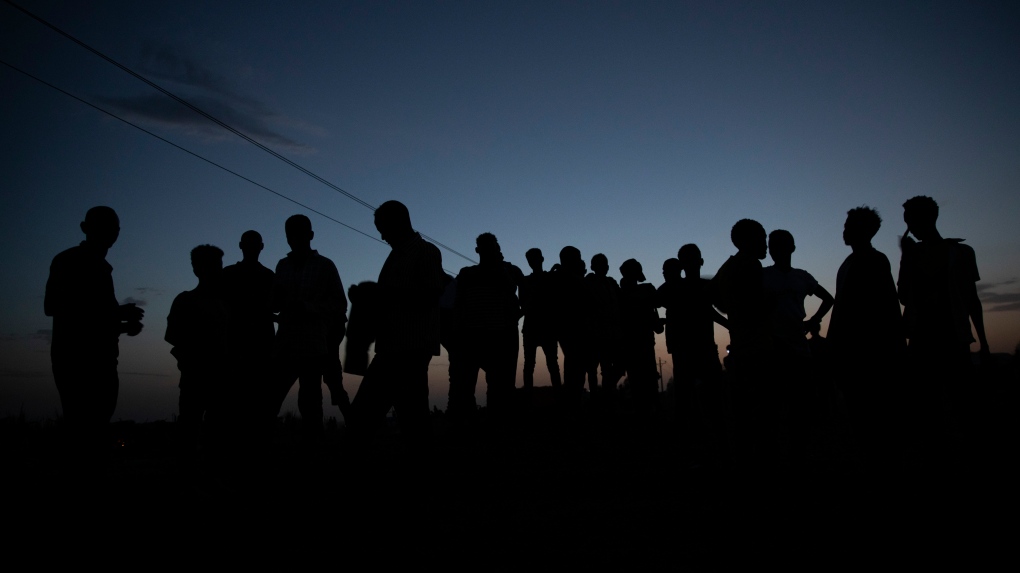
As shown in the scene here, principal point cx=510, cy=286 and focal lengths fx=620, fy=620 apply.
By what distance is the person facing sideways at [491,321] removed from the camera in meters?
6.09

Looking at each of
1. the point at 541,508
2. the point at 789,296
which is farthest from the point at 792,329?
the point at 541,508

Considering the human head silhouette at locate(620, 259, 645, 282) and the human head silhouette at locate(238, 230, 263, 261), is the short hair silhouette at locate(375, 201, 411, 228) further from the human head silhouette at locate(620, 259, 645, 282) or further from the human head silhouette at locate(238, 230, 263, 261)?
the human head silhouette at locate(620, 259, 645, 282)

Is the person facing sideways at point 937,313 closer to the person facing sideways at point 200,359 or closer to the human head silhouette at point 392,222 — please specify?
the human head silhouette at point 392,222

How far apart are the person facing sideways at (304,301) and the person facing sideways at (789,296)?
117 inches

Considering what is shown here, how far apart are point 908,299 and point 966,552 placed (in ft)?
6.55

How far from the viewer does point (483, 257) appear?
6.24m

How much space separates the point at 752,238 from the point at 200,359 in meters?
3.94

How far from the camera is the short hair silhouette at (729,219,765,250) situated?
12.9 feet

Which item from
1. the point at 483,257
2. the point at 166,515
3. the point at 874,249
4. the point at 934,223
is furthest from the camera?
the point at 483,257

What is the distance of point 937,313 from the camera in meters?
3.91

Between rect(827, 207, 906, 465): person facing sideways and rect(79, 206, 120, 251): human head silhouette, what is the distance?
4.56 m

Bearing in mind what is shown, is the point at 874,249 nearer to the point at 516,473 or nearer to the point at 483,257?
the point at 516,473

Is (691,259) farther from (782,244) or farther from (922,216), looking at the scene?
(922,216)

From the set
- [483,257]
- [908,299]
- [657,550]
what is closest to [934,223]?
[908,299]
